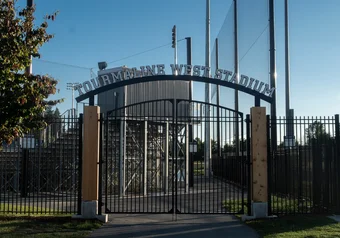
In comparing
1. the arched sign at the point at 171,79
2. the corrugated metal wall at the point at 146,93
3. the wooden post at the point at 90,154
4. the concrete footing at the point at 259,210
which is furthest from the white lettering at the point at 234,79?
the corrugated metal wall at the point at 146,93

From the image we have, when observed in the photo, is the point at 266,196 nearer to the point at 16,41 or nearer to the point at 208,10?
the point at 16,41

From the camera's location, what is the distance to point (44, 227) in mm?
9688

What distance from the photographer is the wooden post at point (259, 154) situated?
10609 mm

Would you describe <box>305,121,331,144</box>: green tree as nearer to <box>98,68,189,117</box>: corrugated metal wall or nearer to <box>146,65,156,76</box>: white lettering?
<box>146,65,156,76</box>: white lettering

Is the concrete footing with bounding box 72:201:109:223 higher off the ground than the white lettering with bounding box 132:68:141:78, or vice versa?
the white lettering with bounding box 132:68:141:78

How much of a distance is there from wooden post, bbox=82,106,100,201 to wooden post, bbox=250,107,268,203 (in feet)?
13.0

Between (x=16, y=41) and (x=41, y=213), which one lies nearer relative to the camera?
(x=16, y=41)

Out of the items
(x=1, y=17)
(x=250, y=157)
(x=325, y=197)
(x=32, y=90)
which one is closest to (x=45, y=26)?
(x=1, y=17)

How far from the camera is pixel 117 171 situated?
17.5 meters

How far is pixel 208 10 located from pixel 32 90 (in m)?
21.8

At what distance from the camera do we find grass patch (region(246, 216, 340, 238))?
8797 mm

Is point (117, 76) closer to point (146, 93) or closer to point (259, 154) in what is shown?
point (259, 154)

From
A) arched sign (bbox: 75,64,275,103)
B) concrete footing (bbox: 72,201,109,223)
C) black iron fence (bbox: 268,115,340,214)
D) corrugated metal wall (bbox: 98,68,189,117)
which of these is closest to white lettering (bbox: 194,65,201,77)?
arched sign (bbox: 75,64,275,103)

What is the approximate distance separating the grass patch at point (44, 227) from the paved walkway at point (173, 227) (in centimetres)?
37
